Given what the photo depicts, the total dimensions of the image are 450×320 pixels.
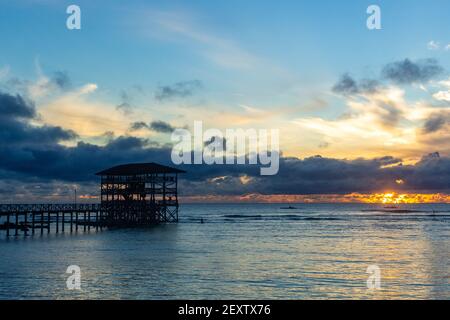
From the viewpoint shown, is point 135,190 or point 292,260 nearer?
Result: point 292,260

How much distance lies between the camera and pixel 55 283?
30688mm

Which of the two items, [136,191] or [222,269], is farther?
[136,191]

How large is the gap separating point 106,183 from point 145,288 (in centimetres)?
5786

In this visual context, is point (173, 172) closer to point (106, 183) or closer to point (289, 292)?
point (106, 183)

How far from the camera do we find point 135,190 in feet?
277

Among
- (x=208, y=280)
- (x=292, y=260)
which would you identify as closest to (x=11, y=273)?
(x=208, y=280)

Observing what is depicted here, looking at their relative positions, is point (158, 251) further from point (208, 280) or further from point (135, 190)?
point (135, 190)

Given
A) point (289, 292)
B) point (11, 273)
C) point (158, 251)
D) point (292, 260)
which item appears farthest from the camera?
point (158, 251)

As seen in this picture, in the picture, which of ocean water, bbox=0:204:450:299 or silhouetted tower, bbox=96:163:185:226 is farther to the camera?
silhouetted tower, bbox=96:163:185:226

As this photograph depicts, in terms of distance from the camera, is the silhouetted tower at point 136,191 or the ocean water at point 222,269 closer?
the ocean water at point 222,269
